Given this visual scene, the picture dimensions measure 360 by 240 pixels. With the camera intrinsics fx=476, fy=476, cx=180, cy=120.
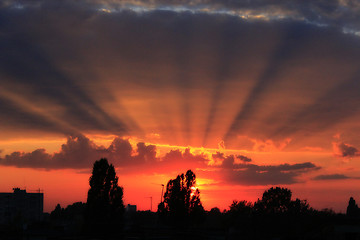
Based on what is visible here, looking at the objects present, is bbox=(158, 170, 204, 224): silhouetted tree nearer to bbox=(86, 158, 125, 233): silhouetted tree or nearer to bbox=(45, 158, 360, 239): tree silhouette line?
bbox=(45, 158, 360, 239): tree silhouette line

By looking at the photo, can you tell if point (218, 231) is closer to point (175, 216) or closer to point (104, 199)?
point (104, 199)

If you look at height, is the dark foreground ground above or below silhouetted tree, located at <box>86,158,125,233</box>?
below

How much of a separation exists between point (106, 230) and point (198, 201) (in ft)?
163

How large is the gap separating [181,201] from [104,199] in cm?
4333

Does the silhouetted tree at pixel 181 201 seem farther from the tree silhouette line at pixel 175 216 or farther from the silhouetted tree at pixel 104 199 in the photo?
the silhouetted tree at pixel 104 199

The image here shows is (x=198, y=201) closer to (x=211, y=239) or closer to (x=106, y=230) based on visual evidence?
(x=106, y=230)

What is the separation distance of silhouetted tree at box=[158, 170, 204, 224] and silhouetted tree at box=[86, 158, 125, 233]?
3936cm

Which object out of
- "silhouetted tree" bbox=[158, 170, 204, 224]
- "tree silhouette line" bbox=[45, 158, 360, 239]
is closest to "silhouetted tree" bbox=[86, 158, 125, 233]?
"tree silhouette line" bbox=[45, 158, 360, 239]

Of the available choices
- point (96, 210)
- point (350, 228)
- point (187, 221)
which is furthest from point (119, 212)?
point (350, 228)

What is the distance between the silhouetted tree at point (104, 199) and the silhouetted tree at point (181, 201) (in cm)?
3936

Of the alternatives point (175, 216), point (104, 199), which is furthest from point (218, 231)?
point (175, 216)

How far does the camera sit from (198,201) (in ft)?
472

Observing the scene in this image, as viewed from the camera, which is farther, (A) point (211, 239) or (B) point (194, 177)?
(B) point (194, 177)

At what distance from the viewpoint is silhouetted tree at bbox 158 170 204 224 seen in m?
142
